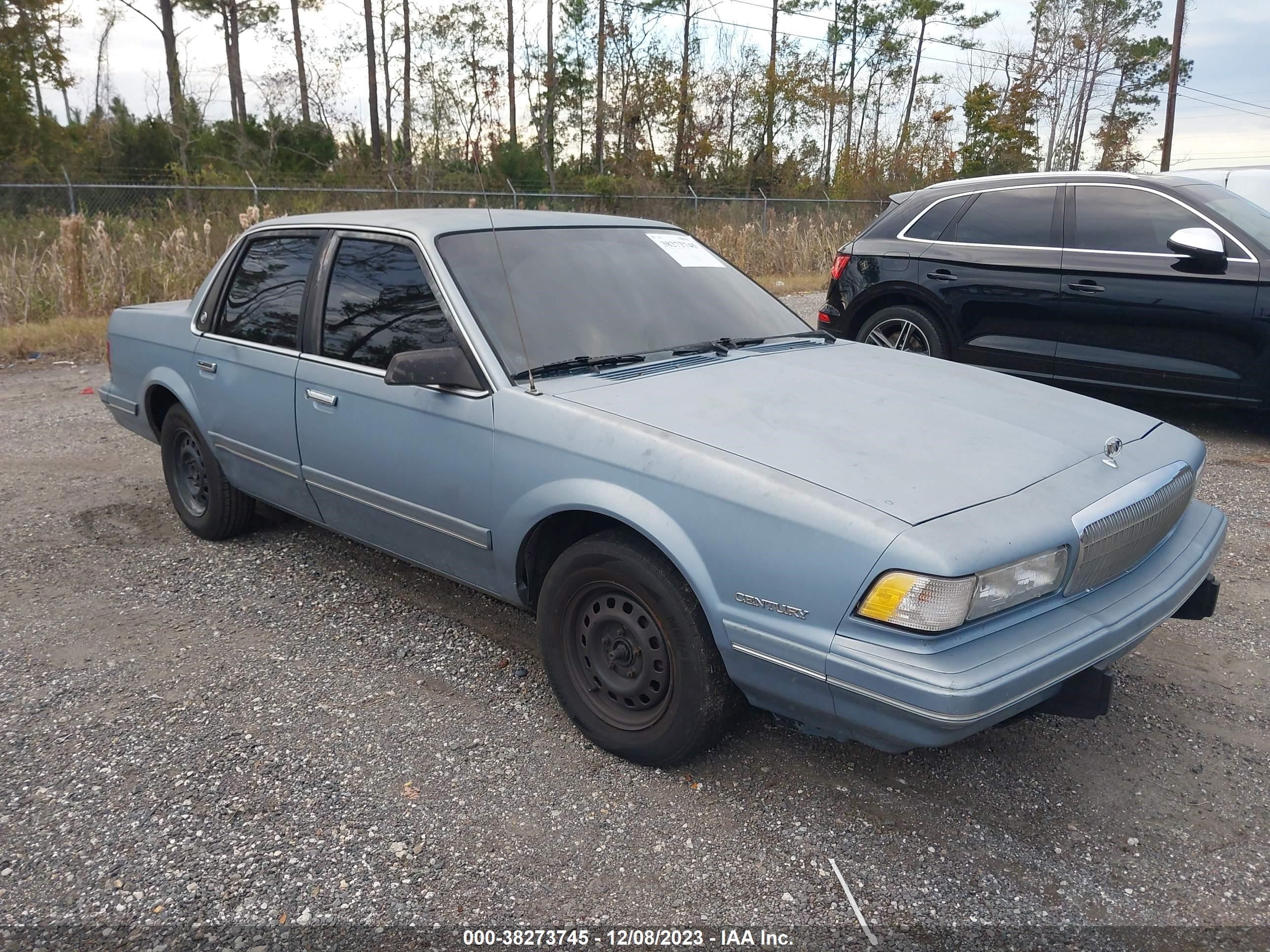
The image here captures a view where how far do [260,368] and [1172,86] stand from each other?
31.0m

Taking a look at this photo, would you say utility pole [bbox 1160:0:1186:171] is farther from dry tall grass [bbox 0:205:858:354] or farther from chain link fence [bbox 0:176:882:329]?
dry tall grass [bbox 0:205:858:354]

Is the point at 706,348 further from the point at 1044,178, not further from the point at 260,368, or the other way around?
the point at 1044,178

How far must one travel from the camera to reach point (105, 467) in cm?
609

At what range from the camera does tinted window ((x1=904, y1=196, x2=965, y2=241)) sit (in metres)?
7.00

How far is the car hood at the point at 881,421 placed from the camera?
96.7 inches

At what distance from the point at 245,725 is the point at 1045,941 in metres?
2.41

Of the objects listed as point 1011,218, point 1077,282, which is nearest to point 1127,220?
point 1077,282

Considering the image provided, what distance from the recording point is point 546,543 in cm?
308

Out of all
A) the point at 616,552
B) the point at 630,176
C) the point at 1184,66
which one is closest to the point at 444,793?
the point at 616,552

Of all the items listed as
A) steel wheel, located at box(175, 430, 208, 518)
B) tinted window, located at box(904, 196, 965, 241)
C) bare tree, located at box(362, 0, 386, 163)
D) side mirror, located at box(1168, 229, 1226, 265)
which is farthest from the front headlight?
bare tree, located at box(362, 0, 386, 163)

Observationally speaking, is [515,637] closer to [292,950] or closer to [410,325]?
[410,325]

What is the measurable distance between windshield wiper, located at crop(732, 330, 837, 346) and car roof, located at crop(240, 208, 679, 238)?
0.75 m

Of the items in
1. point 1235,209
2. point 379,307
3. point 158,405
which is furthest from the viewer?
point 1235,209

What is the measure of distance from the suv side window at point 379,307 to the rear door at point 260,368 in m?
0.22
